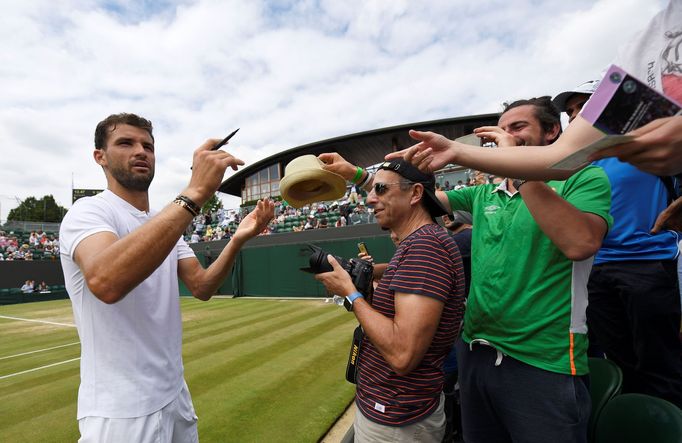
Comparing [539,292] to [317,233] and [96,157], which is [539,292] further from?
[317,233]

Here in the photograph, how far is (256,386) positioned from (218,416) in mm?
Answer: 864

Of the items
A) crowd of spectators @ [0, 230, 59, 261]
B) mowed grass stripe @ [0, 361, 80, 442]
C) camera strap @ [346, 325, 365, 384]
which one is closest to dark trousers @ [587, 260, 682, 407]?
camera strap @ [346, 325, 365, 384]

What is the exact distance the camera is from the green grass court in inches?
147

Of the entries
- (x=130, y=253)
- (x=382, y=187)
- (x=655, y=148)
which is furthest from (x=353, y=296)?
(x=655, y=148)

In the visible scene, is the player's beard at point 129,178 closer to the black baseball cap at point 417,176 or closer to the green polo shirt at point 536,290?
the black baseball cap at point 417,176

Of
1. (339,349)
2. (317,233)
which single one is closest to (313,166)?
(339,349)

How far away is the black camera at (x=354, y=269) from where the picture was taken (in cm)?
187

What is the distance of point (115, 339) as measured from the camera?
1.57 metres

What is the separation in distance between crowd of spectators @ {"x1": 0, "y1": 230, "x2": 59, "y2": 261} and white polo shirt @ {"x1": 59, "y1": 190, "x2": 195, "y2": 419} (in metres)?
28.9

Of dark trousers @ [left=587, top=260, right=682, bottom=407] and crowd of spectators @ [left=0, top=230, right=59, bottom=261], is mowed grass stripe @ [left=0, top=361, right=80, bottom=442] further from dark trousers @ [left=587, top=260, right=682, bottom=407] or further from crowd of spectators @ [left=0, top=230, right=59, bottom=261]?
crowd of spectators @ [left=0, top=230, right=59, bottom=261]

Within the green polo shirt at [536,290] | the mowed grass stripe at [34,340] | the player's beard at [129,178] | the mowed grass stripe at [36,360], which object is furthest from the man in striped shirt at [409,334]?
the mowed grass stripe at [34,340]

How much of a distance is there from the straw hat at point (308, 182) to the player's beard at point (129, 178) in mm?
727

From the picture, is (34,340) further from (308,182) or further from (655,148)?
(655,148)

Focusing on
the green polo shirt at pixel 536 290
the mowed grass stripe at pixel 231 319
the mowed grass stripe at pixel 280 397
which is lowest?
the mowed grass stripe at pixel 231 319
